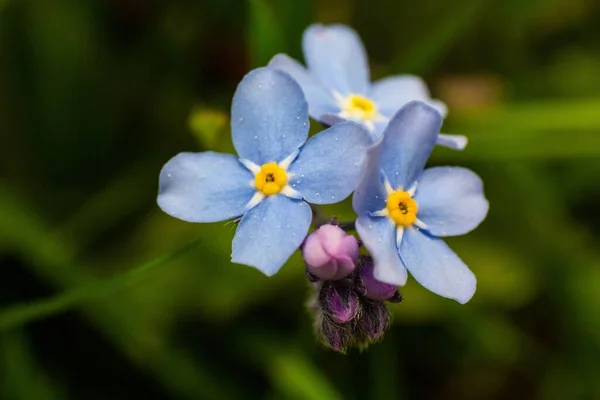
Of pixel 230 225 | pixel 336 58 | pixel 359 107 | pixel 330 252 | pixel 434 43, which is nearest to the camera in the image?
pixel 330 252

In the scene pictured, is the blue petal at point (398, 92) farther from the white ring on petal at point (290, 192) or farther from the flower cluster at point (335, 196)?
the white ring on petal at point (290, 192)

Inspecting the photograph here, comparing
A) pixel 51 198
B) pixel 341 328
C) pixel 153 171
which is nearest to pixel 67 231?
pixel 51 198

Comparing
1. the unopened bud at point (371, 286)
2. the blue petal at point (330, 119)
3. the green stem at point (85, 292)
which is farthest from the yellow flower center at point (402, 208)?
the green stem at point (85, 292)

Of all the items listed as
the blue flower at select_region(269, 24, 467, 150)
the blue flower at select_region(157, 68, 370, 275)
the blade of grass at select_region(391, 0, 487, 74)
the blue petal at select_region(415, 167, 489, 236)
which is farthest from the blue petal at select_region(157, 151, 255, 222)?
the blade of grass at select_region(391, 0, 487, 74)

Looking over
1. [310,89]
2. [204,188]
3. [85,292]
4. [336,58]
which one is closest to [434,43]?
[336,58]

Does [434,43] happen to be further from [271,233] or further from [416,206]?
[271,233]

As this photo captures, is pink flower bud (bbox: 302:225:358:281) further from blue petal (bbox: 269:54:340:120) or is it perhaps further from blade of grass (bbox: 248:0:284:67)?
blade of grass (bbox: 248:0:284:67)
